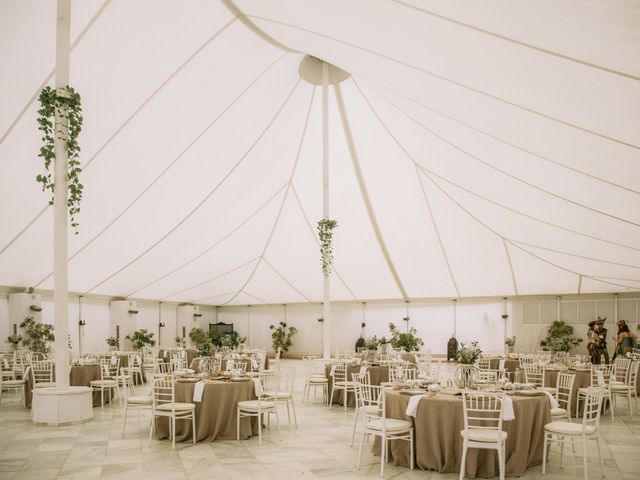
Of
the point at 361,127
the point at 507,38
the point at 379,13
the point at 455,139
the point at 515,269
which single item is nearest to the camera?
the point at 507,38

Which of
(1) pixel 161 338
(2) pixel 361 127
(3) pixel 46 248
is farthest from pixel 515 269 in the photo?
(1) pixel 161 338

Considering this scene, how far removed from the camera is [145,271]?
55.7 feet

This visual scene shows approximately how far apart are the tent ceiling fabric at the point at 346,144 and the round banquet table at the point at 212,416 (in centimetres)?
507

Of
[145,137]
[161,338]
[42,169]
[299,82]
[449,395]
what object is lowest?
[161,338]

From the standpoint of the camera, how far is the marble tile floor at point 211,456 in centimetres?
562

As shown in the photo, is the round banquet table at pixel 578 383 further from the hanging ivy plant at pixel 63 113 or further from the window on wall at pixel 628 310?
the window on wall at pixel 628 310

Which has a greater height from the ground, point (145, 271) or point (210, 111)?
point (210, 111)

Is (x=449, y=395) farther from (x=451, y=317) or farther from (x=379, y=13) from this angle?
(x=451, y=317)

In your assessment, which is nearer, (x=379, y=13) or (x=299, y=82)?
(x=379, y=13)

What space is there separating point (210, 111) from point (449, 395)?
7275 mm

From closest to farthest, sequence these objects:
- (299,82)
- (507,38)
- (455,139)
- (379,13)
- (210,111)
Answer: (507,38) < (379,13) < (455,139) < (210,111) < (299,82)

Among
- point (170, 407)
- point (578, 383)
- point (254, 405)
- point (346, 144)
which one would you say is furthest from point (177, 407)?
point (346, 144)

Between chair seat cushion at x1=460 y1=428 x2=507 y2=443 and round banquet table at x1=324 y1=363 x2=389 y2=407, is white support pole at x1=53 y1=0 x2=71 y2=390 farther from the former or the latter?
chair seat cushion at x1=460 y1=428 x2=507 y2=443

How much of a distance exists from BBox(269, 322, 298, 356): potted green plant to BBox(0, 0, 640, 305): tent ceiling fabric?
561cm
